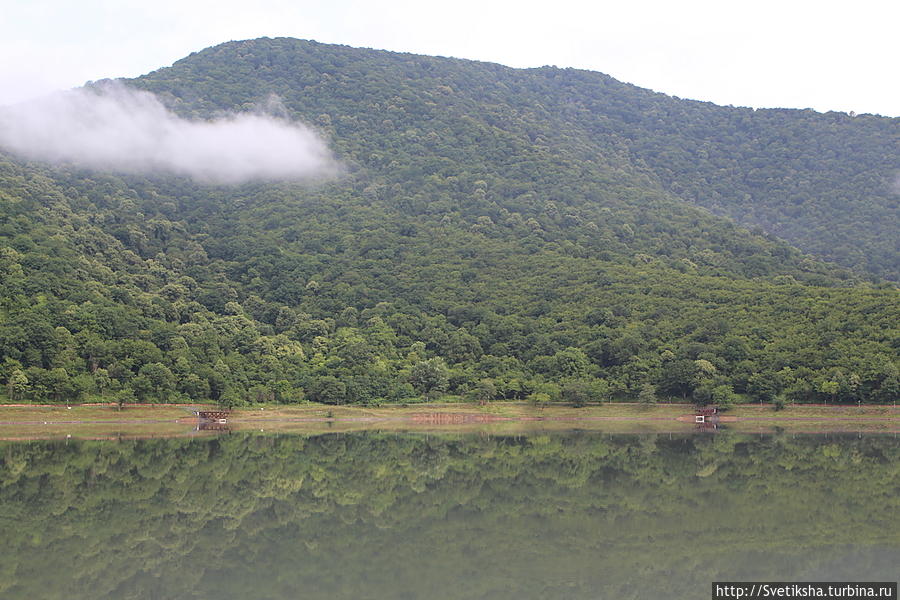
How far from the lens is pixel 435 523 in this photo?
2991 centimetres

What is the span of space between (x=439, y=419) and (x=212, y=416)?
21.1 meters

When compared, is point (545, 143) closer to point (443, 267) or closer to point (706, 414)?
point (443, 267)

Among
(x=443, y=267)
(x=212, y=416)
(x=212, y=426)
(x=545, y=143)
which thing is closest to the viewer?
(x=212, y=426)

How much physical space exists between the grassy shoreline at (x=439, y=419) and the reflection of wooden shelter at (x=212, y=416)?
767 millimetres

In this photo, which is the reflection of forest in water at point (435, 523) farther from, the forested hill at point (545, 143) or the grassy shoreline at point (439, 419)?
the forested hill at point (545, 143)

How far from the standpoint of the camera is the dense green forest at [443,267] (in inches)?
3280

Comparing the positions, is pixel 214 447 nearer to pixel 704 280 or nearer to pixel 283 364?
pixel 283 364

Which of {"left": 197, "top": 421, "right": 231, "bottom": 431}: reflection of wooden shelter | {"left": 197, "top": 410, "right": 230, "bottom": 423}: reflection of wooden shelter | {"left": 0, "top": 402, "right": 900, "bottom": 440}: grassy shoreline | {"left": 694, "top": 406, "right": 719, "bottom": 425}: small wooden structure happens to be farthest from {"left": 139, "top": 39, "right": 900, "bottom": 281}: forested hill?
{"left": 197, "top": 421, "right": 231, "bottom": 431}: reflection of wooden shelter

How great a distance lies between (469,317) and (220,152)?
84843mm

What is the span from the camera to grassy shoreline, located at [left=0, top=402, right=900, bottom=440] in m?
68.6

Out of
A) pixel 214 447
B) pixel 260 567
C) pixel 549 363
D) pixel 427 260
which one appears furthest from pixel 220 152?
pixel 260 567

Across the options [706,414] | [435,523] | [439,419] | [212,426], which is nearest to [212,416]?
[212,426]

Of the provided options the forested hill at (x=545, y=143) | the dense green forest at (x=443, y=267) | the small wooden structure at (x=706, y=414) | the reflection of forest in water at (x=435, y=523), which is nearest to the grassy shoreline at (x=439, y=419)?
the small wooden structure at (x=706, y=414)

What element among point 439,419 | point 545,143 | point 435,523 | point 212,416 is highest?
point 545,143
